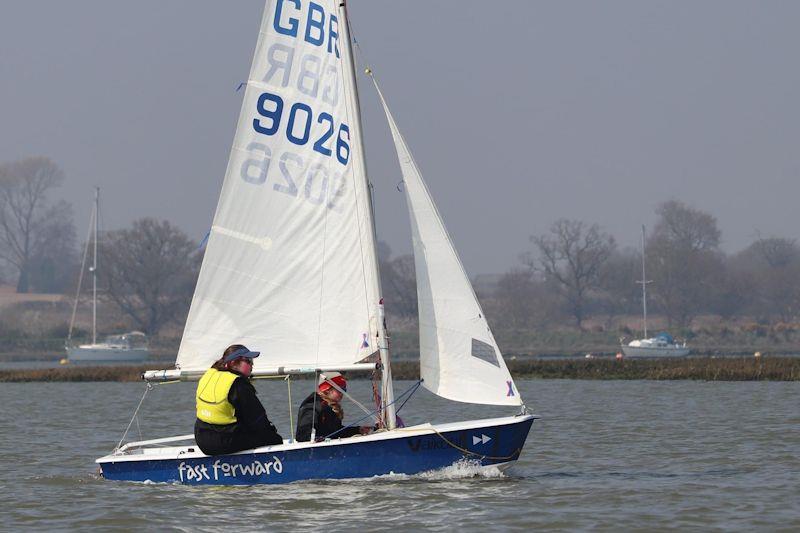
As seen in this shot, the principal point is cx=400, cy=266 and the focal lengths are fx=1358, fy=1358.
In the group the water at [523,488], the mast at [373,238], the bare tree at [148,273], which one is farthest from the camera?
the bare tree at [148,273]

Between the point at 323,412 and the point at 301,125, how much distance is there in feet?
12.7

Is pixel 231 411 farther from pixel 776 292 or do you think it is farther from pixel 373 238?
pixel 776 292

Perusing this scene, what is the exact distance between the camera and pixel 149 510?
54.6ft

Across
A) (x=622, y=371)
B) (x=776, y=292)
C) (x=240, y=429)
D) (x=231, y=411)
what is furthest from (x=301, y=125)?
(x=776, y=292)

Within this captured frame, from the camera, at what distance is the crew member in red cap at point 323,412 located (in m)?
17.7

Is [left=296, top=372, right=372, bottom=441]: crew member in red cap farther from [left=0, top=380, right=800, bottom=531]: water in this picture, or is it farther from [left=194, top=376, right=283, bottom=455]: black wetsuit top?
[left=0, top=380, right=800, bottom=531]: water

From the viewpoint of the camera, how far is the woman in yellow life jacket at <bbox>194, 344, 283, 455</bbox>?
56.5 feet

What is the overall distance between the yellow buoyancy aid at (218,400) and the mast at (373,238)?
200 cm

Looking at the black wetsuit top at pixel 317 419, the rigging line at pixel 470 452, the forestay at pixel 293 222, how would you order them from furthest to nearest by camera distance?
the forestay at pixel 293 222 < the black wetsuit top at pixel 317 419 < the rigging line at pixel 470 452

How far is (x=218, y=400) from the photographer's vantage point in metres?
17.2

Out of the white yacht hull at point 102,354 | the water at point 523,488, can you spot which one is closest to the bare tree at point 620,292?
the white yacht hull at point 102,354

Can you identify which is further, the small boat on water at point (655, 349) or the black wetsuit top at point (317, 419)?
the small boat on water at point (655, 349)

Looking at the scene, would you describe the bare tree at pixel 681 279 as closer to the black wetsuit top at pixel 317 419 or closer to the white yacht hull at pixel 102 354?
the white yacht hull at pixel 102 354

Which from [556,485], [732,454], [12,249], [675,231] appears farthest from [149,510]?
[12,249]
